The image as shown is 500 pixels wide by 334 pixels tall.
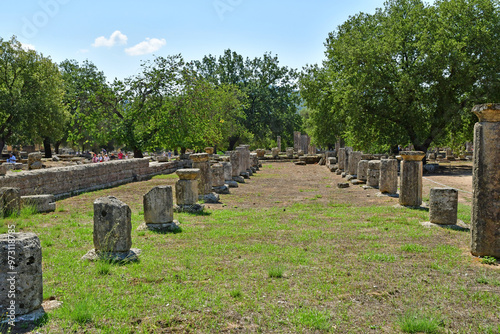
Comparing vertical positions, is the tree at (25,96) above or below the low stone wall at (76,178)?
above

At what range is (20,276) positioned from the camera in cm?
446

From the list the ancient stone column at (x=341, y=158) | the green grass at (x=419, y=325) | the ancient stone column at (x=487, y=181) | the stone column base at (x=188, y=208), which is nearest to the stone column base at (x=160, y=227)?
the stone column base at (x=188, y=208)

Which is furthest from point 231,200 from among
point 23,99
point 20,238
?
point 23,99

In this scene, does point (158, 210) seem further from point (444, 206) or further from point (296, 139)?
point (296, 139)

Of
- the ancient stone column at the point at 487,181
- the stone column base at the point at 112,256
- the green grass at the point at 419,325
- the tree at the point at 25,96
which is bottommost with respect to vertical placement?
the green grass at the point at 419,325

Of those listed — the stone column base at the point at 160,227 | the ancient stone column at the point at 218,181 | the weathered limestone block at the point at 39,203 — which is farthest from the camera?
the ancient stone column at the point at 218,181

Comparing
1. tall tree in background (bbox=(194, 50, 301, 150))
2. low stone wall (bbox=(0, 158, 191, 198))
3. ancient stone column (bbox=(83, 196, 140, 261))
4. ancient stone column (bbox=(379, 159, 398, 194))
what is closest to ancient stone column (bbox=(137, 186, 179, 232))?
ancient stone column (bbox=(83, 196, 140, 261))

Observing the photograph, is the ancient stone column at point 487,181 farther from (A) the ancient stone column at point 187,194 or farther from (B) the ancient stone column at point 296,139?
(B) the ancient stone column at point 296,139

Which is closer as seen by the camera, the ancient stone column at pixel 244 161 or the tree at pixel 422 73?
the ancient stone column at pixel 244 161

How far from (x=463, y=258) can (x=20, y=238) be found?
666 centimetres

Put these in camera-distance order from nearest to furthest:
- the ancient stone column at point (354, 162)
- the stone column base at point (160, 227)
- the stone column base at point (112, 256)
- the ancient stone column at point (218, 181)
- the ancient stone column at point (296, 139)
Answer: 1. the stone column base at point (112, 256)
2. the stone column base at point (160, 227)
3. the ancient stone column at point (218, 181)
4. the ancient stone column at point (354, 162)
5. the ancient stone column at point (296, 139)

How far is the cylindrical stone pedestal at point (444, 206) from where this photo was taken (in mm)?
9695

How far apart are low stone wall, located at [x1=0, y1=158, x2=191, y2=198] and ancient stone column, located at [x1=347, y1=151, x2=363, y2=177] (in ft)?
38.4

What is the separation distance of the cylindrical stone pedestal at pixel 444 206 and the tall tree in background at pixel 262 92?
42.5 meters
